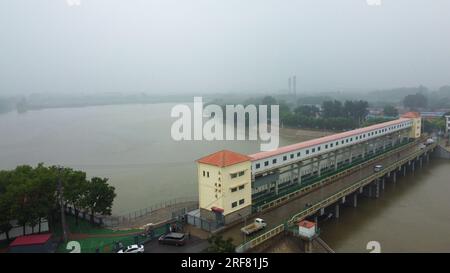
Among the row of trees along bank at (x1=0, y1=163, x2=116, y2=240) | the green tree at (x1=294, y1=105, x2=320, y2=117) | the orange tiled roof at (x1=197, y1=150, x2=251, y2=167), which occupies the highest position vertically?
the green tree at (x1=294, y1=105, x2=320, y2=117)

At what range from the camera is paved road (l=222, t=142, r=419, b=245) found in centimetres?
912

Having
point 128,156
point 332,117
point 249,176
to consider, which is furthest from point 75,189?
point 332,117

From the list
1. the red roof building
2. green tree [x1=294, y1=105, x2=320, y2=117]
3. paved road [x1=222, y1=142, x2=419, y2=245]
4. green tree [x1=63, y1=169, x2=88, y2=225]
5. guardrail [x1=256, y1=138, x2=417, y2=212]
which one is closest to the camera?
the red roof building

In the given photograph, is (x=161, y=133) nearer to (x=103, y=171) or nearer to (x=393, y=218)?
(x=103, y=171)

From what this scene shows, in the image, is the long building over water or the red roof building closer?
the red roof building

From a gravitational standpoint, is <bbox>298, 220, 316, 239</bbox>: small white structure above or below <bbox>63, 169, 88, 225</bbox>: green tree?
below

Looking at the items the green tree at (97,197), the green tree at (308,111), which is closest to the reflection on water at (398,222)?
the green tree at (97,197)

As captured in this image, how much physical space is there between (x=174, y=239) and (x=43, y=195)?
409 cm

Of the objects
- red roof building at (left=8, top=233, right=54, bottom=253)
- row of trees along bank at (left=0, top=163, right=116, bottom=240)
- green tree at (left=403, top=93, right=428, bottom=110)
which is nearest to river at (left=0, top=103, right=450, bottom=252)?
row of trees along bank at (left=0, top=163, right=116, bottom=240)

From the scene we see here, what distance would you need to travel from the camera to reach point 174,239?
8367 mm

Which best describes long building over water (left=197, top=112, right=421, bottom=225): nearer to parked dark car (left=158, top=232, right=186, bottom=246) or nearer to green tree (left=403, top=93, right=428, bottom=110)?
parked dark car (left=158, top=232, right=186, bottom=246)

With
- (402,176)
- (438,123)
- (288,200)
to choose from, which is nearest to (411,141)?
(402,176)

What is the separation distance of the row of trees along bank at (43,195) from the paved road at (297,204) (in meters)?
4.36

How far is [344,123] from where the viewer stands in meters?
34.2
